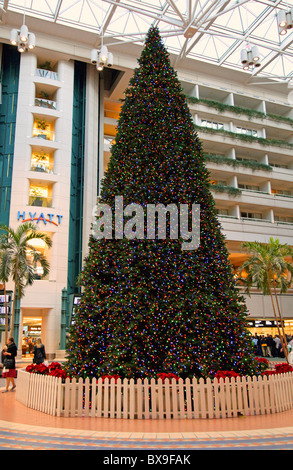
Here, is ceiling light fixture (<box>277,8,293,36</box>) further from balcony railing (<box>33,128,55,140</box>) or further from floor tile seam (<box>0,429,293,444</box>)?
balcony railing (<box>33,128,55,140</box>)

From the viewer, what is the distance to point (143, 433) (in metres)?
6.91

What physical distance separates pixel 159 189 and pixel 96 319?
381 cm

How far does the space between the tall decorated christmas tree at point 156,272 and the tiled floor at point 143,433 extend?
1.38 meters

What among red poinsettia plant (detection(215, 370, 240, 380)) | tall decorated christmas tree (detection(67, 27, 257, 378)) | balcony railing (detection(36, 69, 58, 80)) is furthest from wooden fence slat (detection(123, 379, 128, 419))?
balcony railing (detection(36, 69, 58, 80))

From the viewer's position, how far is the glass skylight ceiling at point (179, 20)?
30.3 m

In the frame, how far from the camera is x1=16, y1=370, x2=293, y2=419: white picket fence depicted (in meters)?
8.30

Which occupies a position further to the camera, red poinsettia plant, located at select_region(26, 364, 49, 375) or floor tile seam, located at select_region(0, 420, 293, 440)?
red poinsettia plant, located at select_region(26, 364, 49, 375)

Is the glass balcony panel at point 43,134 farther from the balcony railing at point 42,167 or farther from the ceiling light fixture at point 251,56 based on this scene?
the ceiling light fixture at point 251,56

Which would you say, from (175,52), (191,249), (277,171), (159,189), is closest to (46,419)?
(191,249)

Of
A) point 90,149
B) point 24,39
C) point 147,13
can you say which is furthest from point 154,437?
point 90,149

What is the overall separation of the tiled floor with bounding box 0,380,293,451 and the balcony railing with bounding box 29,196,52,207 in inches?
962

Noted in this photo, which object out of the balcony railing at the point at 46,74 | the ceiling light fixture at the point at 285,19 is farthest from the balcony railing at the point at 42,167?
the ceiling light fixture at the point at 285,19

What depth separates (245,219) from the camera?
126 ft
